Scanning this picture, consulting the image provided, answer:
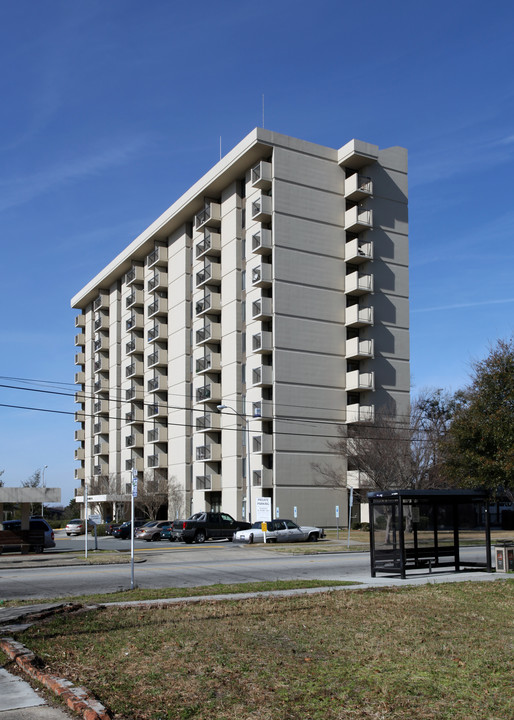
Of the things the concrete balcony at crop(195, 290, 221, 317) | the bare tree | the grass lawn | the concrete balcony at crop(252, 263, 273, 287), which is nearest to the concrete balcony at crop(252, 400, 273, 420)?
the concrete balcony at crop(252, 263, 273, 287)

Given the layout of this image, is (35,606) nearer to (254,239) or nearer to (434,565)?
(434,565)

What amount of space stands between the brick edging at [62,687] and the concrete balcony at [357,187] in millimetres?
50299

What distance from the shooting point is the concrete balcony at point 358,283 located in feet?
→ 181

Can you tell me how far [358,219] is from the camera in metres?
56.0

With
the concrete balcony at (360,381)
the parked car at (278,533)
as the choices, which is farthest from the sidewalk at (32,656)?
the concrete balcony at (360,381)

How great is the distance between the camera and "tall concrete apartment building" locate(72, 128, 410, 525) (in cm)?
5353

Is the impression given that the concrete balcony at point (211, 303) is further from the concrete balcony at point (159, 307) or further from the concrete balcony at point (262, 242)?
the concrete balcony at point (159, 307)

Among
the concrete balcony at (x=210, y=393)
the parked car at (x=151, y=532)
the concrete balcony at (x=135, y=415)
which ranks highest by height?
the concrete balcony at (x=210, y=393)

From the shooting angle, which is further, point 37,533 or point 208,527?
point 208,527

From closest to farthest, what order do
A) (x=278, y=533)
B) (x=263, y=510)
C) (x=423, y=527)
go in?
1. (x=423, y=527)
2. (x=263, y=510)
3. (x=278, y=533)

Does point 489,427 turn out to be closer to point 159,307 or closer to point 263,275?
point 263,275

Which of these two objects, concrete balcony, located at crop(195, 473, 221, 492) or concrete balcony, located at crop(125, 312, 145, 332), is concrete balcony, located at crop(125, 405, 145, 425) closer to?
concrete balcony, located at crop(125, 312, 145, 332)

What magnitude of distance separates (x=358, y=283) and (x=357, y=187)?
289 inches

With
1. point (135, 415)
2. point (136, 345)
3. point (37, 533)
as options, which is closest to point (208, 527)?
point (37, 533)
